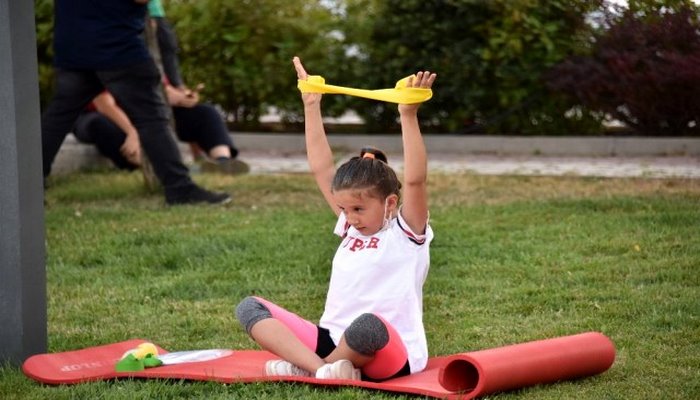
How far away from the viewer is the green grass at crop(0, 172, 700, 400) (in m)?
4.38

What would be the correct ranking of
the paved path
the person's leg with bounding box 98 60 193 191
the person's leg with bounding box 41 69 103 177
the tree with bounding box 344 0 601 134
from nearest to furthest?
the person's leg with bounding box 98 60 193 191 → the person's leg with bounding box 41 69 103 177 → the paved path → the tree with bounding box 344 0 601 134

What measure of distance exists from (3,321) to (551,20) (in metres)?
8.81

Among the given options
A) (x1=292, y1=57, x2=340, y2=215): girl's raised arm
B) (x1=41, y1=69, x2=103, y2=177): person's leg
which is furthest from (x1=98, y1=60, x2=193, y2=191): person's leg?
(x1=292, y1=57, x2=340, y2=215): girl's raised arm

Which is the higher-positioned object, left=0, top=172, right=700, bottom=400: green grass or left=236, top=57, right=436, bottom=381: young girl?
left=236, top=57, right=436, bottom=381: young girl

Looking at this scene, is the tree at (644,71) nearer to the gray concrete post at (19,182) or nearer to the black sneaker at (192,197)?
the black sneaker at (192,197)

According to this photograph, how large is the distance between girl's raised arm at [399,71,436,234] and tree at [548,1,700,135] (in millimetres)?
7140

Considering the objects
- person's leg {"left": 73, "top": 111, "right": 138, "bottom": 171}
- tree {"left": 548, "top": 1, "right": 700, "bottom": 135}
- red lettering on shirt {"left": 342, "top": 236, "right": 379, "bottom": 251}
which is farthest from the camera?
tree {"left": 548, "top": 1, "right": 700, "bottom": 135}

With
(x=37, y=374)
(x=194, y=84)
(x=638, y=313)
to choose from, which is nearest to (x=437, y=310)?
(x=638, y=313)

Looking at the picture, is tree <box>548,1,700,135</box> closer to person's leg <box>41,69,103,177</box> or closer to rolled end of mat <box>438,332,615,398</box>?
person's leg <box>41,69,103,177</box>

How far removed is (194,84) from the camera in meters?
13.1

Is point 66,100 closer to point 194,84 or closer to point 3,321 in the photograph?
point 3,321

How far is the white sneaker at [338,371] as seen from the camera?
4.11m

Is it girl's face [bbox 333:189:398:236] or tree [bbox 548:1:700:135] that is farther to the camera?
tree [bbox 548:1:700:135]

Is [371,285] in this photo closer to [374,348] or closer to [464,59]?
[374,348]
